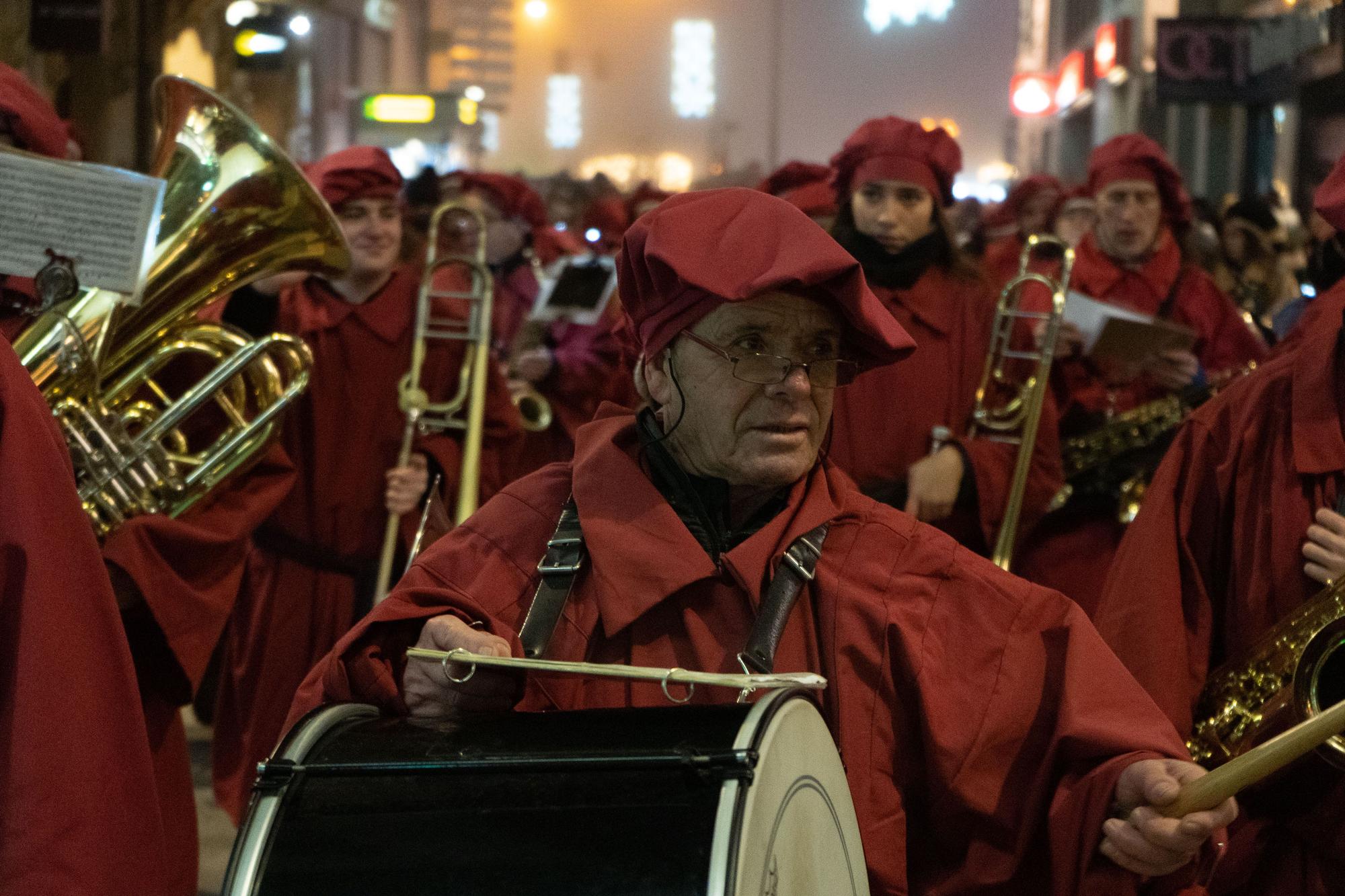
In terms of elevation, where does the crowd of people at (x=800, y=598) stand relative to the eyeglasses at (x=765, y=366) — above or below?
below

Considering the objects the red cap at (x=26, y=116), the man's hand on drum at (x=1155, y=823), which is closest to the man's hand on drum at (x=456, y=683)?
the man's hand on drum at (x=1155, y=823)

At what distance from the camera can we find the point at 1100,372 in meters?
5.22

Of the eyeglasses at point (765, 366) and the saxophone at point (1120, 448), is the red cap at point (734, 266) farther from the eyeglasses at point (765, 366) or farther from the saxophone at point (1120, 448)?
the saxophone at point (1120, 448)

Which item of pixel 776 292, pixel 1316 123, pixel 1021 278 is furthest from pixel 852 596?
pixel 1316 123

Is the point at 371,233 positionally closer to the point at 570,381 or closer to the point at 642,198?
the point at 570,381

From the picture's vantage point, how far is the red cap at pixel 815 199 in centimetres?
610

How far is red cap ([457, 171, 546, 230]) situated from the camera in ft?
27.1

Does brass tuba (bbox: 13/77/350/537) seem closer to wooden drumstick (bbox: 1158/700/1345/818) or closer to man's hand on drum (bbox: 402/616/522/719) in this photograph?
man's hand on drum (bbox: 402/616/522/719)

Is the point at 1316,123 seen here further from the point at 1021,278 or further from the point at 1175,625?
the point at 1175,625

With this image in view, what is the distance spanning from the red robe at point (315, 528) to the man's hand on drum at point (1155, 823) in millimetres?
2833

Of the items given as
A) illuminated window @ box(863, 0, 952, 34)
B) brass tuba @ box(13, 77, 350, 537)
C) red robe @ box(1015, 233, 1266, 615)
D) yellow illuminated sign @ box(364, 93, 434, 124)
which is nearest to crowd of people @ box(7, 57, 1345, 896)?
brass tuba @ box(13, 77, 350, 537)

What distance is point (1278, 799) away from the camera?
2.70 m

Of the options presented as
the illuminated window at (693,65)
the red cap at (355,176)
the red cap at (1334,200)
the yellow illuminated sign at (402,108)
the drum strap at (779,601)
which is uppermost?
the illuminated window at (693,65)

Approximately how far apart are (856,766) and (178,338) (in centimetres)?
204
